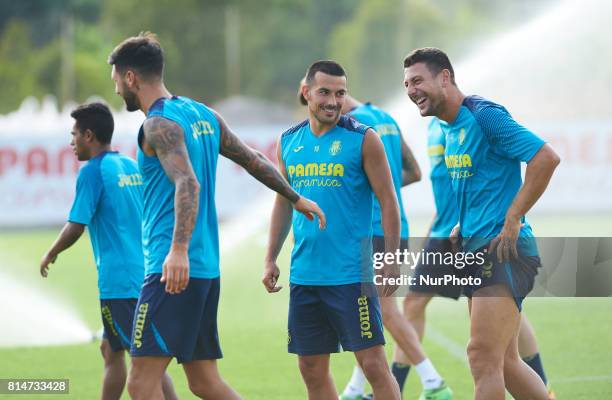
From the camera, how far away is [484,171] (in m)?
6.56

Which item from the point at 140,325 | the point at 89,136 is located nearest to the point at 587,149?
the point at 89,136

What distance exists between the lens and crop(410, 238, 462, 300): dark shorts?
8.34 meters

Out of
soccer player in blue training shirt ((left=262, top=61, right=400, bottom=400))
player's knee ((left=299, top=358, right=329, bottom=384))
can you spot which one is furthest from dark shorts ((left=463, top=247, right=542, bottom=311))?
player's knee ((left=299, top=358, right=329, bottom=384))

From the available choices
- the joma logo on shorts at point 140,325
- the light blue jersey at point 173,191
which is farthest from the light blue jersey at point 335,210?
the joma logo on shorts at point 140,325

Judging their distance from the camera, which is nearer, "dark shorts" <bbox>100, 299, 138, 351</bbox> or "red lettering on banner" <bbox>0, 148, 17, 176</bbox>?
"dark shorts" <bbox>100, 299, 138, 351</bbox>

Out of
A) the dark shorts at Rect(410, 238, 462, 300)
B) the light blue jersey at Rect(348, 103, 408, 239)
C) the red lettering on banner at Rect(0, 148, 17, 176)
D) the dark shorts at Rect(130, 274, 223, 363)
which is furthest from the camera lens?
the red lettering on banner at Rect(0, 148, 17, 176)

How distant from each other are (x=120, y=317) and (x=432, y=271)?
244 centimetres

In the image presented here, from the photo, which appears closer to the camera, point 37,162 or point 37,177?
point 37,162

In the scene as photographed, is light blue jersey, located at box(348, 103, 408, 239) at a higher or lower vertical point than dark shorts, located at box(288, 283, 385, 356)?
A: higher

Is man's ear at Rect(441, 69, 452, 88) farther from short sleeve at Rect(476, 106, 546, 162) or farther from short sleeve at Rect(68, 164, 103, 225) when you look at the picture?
short sleeve at Rect(68, 164, 103, 225)

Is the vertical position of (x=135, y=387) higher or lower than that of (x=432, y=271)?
lower

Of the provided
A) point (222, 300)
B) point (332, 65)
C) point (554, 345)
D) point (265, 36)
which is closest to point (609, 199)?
point (222, 300)

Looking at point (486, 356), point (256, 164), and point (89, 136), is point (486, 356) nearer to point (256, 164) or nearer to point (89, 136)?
point (256, 164)

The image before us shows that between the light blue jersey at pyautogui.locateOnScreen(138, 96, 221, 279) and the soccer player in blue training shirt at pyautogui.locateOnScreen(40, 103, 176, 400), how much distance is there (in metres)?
1.34
